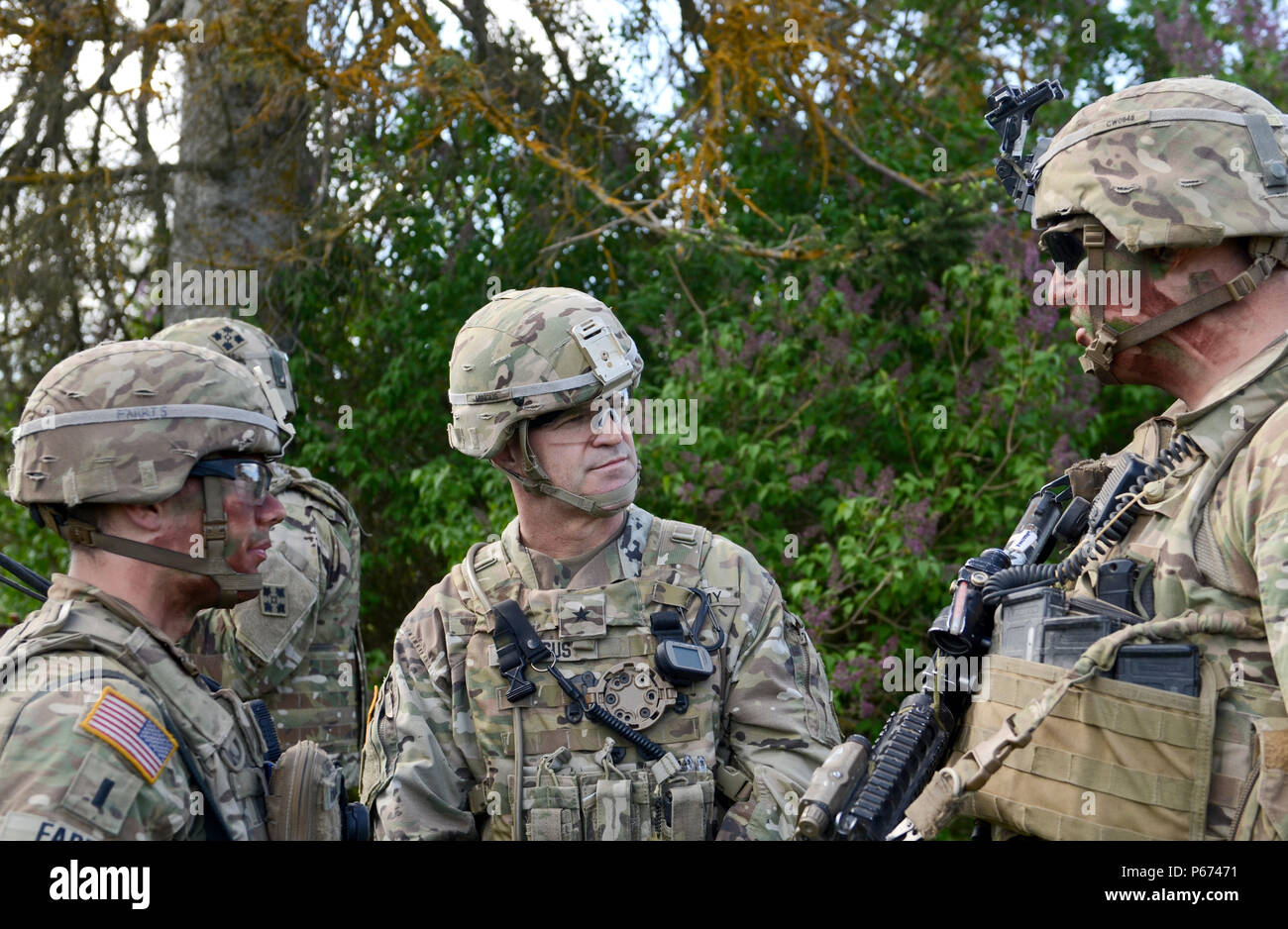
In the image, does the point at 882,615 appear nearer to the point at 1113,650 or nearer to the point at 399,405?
the point at 399,405

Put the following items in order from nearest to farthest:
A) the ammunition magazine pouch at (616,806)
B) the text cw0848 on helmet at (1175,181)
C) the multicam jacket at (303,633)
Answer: the text cw0848 on helmet at (1175,181)
the ammunition magazine pouch at (616,806)
the multicam jacket at (303,633)

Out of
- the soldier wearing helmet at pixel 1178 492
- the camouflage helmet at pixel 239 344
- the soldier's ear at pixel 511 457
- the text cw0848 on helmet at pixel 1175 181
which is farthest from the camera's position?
the camouflage helmet at pixel 239 344

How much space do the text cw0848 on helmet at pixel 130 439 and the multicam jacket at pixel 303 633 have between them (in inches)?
65.3

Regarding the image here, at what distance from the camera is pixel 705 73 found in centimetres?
815

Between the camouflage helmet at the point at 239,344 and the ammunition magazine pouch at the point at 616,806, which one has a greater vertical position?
the camouflage helmet at the point at 239,344

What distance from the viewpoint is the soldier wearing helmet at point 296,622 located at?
15.8 ft

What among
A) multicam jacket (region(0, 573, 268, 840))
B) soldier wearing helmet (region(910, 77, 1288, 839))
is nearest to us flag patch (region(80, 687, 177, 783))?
multicam jacket (region(0, 573, 268, 840))

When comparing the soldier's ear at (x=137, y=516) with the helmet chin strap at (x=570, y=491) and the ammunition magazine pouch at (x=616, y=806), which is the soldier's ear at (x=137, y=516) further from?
the ammunition magazine pouch at (x=616, y=806)

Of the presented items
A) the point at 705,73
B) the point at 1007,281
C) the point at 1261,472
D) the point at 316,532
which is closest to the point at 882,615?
the point at 1007,281

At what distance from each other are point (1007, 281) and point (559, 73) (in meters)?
3.58

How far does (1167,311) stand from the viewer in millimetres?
2900

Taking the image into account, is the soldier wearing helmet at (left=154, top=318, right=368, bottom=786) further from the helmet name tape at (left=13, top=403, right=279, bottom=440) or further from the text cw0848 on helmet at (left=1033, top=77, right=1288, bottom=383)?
the text cw0848 on helmet at (left=1033, top=77, right=1288, bottom=383)

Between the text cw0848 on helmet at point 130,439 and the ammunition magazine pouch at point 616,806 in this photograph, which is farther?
the ammunition magazine pouch at point 616,806

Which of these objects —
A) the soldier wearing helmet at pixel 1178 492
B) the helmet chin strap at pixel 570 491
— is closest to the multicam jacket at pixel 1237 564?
the soldier wearing helmet at pixel 1178 492
